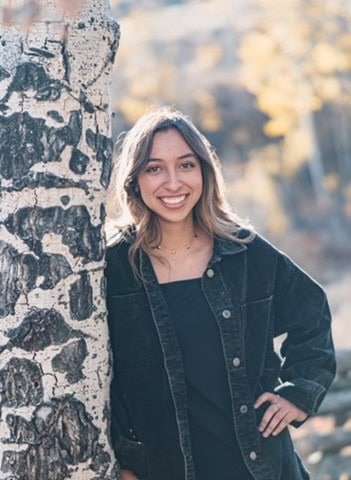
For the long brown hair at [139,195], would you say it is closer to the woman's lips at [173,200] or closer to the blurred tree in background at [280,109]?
the woman's lips at [173,200]

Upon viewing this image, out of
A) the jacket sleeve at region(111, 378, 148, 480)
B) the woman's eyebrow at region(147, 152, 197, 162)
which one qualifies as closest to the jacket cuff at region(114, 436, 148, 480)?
the jacket sleeve at region(111, 378, 148, 480)

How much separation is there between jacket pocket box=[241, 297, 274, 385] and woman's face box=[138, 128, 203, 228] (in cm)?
38

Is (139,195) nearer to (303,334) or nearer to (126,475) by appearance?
(303,334)

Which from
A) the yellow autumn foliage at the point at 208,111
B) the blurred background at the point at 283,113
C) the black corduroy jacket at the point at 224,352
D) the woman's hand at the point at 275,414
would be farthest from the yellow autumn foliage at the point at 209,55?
the woman's hand at the point at 275,414

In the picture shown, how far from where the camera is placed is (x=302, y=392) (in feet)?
9.62

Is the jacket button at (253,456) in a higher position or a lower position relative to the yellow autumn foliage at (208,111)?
lower

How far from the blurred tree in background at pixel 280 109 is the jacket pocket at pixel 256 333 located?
16.2 meters

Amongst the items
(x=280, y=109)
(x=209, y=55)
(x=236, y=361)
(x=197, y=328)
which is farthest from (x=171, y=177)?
(x=209, y=55)

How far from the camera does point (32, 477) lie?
7.83 ft

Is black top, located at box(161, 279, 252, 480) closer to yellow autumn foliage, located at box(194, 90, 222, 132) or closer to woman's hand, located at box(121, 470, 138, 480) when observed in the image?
woman's hand, located at box(121, 470, 138, 480)

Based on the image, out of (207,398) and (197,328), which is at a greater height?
(197,328)

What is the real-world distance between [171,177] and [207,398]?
71cm

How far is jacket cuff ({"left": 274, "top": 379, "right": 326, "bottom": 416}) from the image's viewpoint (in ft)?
9.59

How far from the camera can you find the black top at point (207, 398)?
8.86 feet
